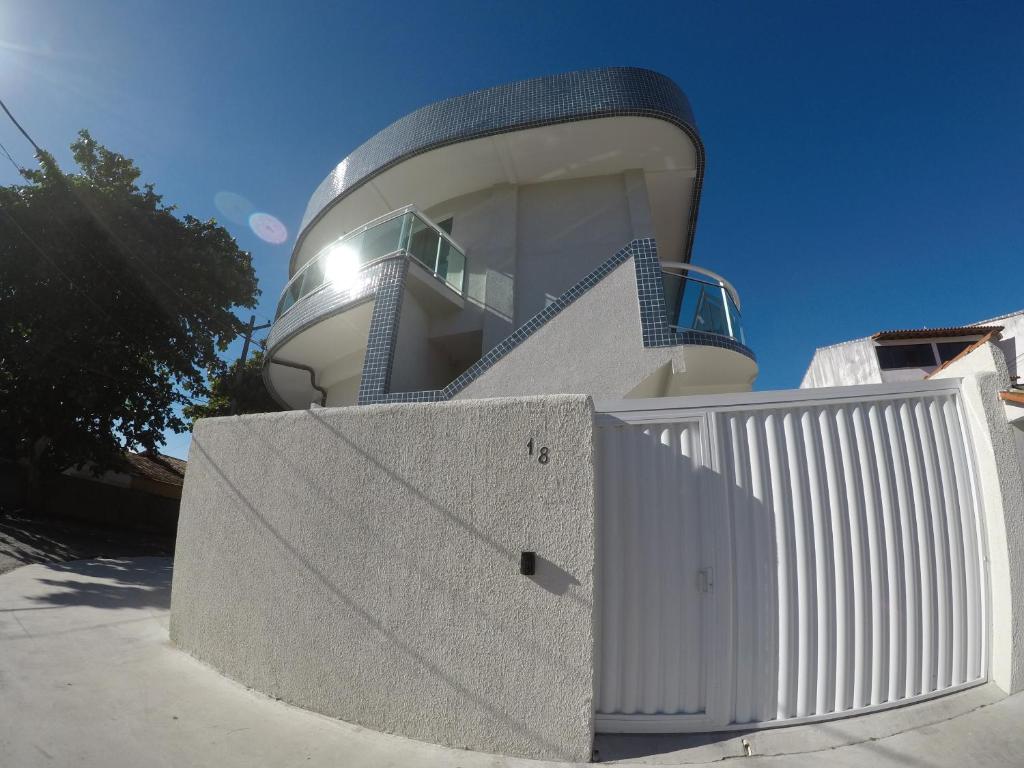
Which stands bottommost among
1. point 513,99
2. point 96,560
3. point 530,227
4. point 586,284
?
point 96,560

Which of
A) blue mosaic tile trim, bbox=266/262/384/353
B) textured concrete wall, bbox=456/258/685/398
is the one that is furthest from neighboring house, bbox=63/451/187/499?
textured concrete wall, bbox=456/258/685/398

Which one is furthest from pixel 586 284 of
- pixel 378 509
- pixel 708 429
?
pixel 378 509

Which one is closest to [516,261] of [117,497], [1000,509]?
[1000,509]

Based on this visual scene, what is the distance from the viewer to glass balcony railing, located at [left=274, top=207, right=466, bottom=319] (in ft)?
22.7

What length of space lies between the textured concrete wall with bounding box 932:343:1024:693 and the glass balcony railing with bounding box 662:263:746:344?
101 inches

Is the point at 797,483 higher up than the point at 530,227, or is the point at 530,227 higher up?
the point at 530,227

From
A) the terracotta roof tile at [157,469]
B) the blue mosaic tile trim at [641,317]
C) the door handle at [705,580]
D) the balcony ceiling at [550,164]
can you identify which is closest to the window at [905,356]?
the balcony ceiling at [550,164]

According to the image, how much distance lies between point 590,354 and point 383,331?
290 cm

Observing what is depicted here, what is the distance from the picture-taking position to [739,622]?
287 cm

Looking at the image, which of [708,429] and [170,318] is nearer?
[708,429]

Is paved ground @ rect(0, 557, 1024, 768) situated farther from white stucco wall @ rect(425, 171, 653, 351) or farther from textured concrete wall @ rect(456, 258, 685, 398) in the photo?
white stucco wall @ rect(425, 171, 653, 351)

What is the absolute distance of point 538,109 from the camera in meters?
7.55

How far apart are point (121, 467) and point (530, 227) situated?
13016mm

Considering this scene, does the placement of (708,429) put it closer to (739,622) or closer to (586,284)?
(739,622)
